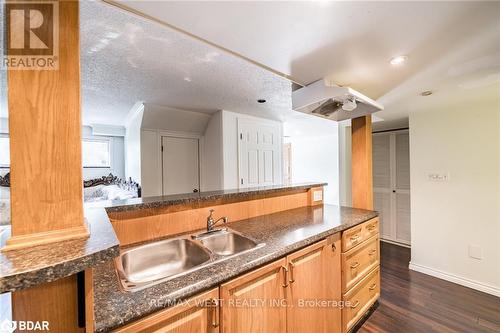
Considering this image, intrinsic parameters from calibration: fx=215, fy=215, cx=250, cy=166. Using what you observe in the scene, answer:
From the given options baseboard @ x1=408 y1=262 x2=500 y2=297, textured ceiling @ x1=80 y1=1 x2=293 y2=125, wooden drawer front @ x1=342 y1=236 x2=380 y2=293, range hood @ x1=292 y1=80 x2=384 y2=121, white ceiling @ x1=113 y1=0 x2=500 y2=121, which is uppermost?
textured ceiling @ x1=80 y1=1 x2=293 y2=125

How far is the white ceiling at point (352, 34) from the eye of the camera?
1.01 metres

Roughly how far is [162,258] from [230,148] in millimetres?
2358

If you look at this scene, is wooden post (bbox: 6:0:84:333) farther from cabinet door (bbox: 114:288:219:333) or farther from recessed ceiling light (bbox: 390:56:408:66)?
recessed ceiling light (bbox: 390:56:408:66)

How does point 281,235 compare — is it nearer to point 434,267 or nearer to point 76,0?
point 76,0

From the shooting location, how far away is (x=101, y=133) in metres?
4.64

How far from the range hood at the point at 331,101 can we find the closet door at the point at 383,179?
2.38 meters

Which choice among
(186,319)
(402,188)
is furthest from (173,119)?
(402,188)

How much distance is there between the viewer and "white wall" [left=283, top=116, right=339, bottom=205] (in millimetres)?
4241

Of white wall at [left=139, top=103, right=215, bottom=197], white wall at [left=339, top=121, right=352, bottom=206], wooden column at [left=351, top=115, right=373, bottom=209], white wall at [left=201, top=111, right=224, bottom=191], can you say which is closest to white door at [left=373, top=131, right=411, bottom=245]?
white wall at [left=339, top=121, right=352, bottom=206]

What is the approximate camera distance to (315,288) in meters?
1.38

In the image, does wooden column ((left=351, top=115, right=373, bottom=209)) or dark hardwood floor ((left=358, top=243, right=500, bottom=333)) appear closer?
dark hardwood floor ((left=358, top=243, right=500, bottom=333))

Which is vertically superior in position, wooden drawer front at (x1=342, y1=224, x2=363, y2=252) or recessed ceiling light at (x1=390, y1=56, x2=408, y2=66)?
recessed ceiling light at (x1=390, y1=56, x2=408, y2=66)

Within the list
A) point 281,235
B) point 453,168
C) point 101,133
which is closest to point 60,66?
point 281,235

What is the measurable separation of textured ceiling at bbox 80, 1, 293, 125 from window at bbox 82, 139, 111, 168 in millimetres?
2015
